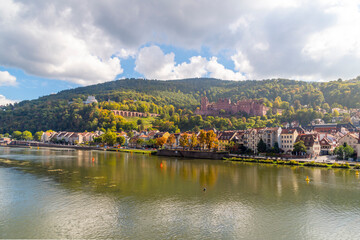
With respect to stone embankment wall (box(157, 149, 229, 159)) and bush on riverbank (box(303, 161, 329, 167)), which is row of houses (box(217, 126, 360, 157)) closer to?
stone embankment wall (box(157, 149, 229, 159))

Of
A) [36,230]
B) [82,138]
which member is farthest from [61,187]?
[82,138]

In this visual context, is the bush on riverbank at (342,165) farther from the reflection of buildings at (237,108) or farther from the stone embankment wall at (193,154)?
the reflection of buildings at (237,108)

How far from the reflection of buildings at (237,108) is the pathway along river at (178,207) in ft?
359

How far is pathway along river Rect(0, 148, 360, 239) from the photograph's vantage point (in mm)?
16578

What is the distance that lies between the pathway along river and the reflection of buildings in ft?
359

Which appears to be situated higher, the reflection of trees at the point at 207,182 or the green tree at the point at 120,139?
the green tree at the point at 120,139

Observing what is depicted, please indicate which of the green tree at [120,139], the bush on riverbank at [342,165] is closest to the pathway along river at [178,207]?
the bush on riverbank at [342,165]

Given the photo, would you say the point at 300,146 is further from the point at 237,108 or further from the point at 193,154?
the point at 237,108

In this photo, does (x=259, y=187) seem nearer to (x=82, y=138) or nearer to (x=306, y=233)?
(x=306, y=233)

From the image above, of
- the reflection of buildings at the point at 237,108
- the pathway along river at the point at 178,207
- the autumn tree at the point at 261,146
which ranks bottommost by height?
the pathway along river at the point at 178,207

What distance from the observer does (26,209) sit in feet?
67.4

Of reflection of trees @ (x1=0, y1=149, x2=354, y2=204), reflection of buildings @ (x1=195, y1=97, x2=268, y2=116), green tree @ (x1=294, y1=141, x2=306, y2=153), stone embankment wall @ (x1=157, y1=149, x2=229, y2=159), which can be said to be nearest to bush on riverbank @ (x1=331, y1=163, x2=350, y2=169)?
reflection of trees @ (x1=0, y1=149, x2=354, y2=204)

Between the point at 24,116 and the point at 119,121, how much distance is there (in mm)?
68699

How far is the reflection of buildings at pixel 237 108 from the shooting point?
141 metres
